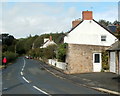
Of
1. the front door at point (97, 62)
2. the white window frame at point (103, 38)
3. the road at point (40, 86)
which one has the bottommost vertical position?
the road at point (40, 86)

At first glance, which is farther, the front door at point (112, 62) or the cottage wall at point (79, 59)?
the cottage wall at point (79, 59)

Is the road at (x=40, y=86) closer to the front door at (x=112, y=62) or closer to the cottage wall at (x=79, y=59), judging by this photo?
the cottage wall at (x=79, y=59)

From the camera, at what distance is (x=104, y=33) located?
38.1 metres

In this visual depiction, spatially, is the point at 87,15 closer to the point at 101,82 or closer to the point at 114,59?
the point at 114,59

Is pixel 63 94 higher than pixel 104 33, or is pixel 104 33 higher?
pixel 104 33

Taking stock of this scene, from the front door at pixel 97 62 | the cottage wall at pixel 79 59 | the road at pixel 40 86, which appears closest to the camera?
the road at pixel 40 86

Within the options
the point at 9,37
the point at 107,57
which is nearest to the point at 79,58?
the point at 107,57

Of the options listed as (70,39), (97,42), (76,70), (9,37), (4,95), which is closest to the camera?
(4,95)

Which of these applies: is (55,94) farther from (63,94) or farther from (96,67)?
(96,67)

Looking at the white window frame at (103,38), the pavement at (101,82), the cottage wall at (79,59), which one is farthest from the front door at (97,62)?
the pavement at (101,82)

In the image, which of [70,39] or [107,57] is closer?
[107,57]

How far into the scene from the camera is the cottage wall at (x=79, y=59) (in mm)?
31781

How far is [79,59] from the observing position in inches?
1259

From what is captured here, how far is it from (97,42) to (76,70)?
7055mm
